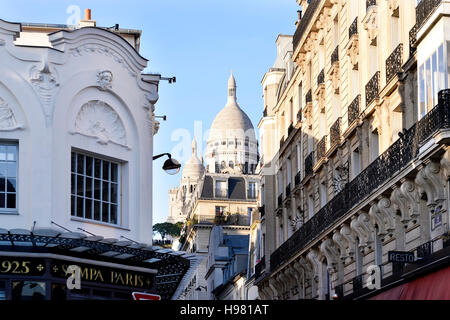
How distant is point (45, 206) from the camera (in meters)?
25.8

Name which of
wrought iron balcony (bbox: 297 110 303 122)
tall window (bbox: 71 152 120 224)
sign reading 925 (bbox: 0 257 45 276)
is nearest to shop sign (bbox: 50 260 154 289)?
sign reading 925 (bbox: 0 257 45 276)

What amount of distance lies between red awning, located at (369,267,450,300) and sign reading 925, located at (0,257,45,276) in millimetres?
9079

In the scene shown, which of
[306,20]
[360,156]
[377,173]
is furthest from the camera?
[306,20]

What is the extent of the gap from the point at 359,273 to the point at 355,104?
5.62 m

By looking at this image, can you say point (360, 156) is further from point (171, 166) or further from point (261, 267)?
point (261, 267)

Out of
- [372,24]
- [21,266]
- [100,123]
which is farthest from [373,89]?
[21,266]

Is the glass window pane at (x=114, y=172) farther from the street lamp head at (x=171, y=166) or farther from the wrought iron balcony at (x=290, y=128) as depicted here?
the wrought iron balcony at (x=290, y=128)

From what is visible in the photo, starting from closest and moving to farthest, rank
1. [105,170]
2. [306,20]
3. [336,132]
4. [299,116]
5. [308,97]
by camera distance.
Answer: [105,170] → [336,132] → [308,97] → [306,20] → [299,116]

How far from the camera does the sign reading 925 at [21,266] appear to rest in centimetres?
2495

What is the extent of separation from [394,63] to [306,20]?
15.2 meters

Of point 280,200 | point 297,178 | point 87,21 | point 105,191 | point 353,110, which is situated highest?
point 87,21

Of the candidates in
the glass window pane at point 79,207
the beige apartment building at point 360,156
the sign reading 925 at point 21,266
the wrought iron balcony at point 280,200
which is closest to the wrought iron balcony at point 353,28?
the beige apartment building at point 360,156

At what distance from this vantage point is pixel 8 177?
2597 cm

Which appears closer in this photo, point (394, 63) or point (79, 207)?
point (79, 207)
